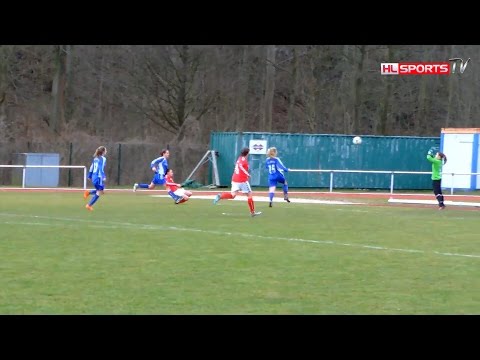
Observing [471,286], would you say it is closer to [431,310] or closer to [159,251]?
[431,310]

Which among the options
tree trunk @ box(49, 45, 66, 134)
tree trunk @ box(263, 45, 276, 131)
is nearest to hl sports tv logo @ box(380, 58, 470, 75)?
tree trunk @ box(263, 45, 276, 131)

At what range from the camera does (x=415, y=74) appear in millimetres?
52344

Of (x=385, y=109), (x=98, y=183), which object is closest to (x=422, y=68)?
(x=385, y=109)

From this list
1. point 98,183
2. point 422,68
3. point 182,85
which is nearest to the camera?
point 98,183

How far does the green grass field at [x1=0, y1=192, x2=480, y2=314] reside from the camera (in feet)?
34.6

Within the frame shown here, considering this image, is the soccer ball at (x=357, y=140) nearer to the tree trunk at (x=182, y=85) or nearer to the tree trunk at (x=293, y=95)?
the tree trunk at (x=293, y=95)

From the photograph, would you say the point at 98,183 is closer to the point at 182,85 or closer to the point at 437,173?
the point at 437,173

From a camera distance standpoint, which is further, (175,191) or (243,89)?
(243,89)

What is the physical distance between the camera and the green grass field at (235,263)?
1055 centimetres

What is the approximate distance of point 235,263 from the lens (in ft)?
46.3

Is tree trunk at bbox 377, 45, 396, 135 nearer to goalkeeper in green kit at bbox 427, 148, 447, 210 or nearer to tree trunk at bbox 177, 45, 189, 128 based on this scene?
tree trunk at bbox 177, 45, 189, 128

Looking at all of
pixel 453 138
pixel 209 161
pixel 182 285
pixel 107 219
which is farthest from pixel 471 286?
pixel 209 161

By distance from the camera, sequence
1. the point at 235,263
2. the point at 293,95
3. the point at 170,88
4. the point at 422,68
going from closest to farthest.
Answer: the point at 235,263 → the point at 422,68 → the point at 170,88 → the point at 293,95

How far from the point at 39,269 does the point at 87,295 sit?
2.47 metres
